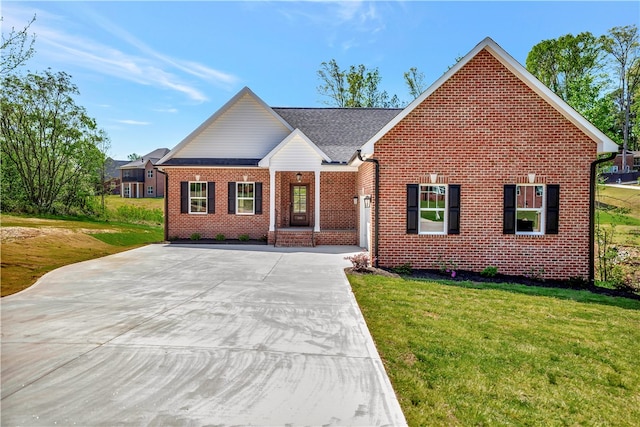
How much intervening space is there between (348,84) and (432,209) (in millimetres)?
28193

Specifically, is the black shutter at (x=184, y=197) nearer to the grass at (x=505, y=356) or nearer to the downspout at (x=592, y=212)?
the grass at (x=505, y=356)

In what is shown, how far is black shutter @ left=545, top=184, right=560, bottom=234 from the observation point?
35.9ft

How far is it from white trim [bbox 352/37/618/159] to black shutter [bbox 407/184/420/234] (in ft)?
6.19

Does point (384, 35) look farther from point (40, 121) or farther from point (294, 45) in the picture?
point (40, 121)

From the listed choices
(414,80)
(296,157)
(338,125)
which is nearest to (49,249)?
(296,157)

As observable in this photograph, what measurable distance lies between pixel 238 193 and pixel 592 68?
113 feet

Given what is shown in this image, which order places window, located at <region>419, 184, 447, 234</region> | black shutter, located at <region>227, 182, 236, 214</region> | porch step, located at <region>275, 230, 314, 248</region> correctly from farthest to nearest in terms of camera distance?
1. black shutter, located at <region>227, 182, 236, 214</region>
2. porch step, located at <region>275, 230, 314, 248</region>
3. window, located at <region>419, 184, 447, 234</region>

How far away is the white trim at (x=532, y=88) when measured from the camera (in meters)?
10.6

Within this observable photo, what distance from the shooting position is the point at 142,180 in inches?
2295

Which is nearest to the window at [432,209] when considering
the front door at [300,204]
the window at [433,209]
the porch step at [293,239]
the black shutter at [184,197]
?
the window at [433,209]

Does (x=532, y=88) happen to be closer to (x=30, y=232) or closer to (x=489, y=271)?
(x=489, y=271)

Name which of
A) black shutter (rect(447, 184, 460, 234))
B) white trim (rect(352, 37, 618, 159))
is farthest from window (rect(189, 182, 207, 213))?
black shutter (rect(447, 184, 460, 234))

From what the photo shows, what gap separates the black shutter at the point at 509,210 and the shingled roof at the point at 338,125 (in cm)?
719

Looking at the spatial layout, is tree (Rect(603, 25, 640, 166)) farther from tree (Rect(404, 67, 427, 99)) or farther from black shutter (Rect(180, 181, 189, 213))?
black shutter (Rect(180, 181, 189, 213))
